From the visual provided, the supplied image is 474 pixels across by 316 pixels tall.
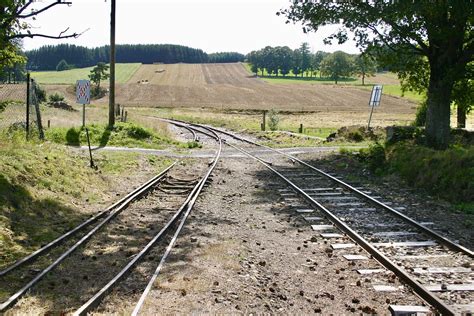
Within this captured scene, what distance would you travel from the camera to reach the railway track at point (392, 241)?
6.61 meters

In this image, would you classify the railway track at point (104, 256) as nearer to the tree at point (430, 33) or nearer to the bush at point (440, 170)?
the bush at point (440, 170)

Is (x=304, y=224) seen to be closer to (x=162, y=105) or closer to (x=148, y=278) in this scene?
(x=148, y=278)

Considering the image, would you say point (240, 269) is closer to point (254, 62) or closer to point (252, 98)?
point (252, 98)

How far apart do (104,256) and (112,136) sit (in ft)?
62.4

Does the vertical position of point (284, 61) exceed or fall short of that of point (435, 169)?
it exceeds it

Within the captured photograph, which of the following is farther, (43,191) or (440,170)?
(440,170)

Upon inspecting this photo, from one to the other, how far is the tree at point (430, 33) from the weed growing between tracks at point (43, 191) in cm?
1041

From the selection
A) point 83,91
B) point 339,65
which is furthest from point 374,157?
point 339,65

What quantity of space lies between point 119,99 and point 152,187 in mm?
76883

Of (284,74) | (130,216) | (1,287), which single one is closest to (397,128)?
(130,216)

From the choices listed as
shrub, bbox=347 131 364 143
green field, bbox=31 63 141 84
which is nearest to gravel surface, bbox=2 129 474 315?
shrub, bbox=347 131 364 143

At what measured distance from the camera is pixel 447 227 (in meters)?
10.2

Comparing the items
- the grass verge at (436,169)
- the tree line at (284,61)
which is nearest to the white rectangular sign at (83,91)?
the grass verge at (436,169)

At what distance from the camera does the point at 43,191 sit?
38.7 ft
